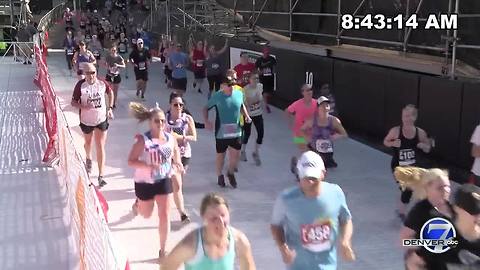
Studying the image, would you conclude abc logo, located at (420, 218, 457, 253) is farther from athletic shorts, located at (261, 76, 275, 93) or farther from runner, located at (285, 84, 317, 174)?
athletic shorts, located at (261, 76, 275, 93)

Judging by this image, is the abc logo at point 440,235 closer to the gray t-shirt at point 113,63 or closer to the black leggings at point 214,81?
the gray t-shirt at point 113,63

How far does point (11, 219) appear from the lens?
336 inches

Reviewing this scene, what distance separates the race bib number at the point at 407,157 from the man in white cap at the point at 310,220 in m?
3.14

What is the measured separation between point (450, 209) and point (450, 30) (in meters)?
7.28

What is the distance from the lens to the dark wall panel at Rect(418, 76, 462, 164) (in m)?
10.2

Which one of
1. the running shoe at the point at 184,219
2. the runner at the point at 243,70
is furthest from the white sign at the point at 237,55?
the running shoe at the point at 184,219

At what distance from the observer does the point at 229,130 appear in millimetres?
9281

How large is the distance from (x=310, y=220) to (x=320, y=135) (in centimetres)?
447

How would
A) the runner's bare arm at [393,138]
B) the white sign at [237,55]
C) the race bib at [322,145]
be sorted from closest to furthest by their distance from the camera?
the runner's bare arm at [393,138] → the race bib at [322,145] → the white sign at [237,55]

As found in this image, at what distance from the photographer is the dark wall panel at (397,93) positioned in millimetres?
11309

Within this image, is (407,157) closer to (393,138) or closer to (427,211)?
(393,138)

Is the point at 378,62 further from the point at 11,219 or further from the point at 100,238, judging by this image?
the point at 100,238

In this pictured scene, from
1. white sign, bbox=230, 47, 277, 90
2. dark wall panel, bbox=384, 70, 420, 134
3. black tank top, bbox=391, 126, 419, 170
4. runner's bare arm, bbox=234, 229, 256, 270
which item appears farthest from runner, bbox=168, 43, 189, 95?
runner's bare arm, bbox=234, 229, 256, 270

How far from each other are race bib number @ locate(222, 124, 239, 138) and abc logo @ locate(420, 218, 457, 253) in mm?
5102
